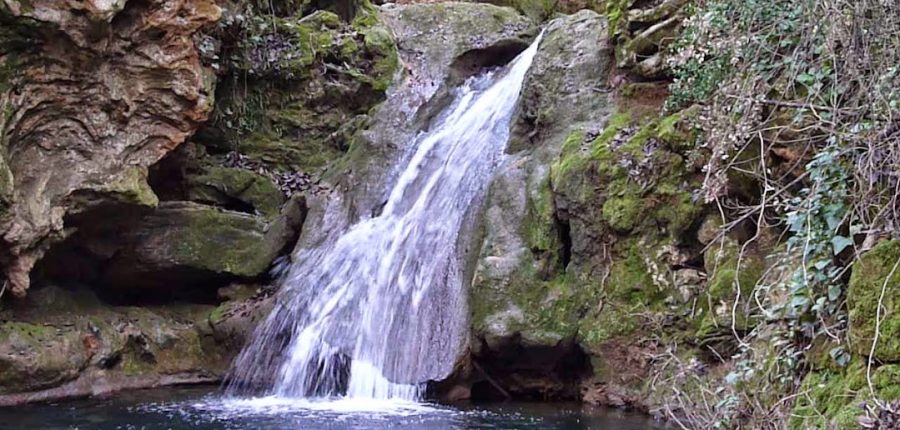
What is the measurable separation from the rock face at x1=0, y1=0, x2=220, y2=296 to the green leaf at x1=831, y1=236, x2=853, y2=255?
6900mm

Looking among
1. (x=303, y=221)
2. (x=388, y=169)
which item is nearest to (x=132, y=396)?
(x=303, y=221)

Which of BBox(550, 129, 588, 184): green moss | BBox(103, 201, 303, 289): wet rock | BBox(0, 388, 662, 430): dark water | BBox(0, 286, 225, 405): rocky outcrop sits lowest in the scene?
BBox(0, 388, 662, 430): dark water

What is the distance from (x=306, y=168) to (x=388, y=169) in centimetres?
172

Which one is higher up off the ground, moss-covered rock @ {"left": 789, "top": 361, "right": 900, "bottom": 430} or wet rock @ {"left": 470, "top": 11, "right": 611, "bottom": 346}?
wet rock @ {"left": 470, "top": 11, "right": 611, "bottom": 346}

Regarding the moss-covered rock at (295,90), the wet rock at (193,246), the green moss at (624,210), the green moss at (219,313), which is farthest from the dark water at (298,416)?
the moss-covered rock at (295,90)

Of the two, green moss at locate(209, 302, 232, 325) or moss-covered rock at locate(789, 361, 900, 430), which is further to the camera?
green moss at locate(209, 302, 232, 325)

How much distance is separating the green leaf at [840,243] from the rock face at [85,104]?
6900 mm

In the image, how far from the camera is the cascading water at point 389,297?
9086mm

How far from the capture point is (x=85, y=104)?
30.6 feet

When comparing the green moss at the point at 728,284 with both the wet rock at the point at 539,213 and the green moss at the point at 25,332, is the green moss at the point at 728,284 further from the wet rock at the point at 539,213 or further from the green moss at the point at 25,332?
the green moss at the point at 25,332

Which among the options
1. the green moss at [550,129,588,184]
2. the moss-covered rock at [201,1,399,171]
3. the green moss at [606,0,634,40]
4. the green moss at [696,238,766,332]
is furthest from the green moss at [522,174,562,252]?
the moss-covered rock at [201,1,399,171]

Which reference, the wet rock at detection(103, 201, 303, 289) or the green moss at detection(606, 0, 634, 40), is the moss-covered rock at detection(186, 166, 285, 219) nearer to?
the wet rock at detection(103, 201, 303, 289)

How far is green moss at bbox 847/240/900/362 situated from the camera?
4.08 metres

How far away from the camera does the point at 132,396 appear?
954 cm
